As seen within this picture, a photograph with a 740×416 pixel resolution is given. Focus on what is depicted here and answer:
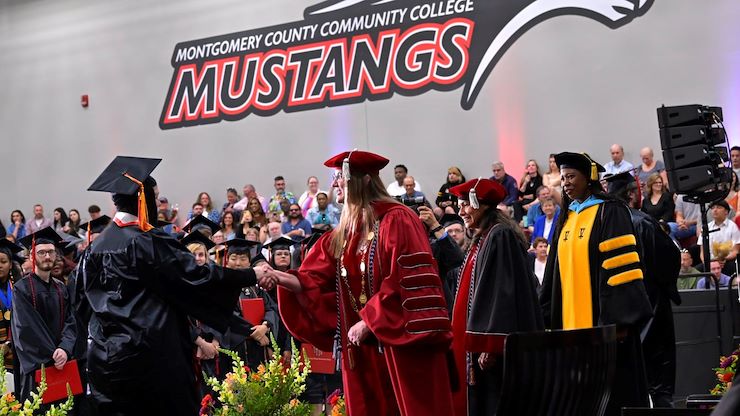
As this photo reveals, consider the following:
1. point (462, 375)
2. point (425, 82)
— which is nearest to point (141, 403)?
point (462, 375)

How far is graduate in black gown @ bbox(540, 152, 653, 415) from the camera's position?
19.3 ft

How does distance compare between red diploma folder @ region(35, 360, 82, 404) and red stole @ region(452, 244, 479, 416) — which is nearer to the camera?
red stole @ region(452, 244, 479, 416)

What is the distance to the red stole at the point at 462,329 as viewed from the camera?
6.23 m

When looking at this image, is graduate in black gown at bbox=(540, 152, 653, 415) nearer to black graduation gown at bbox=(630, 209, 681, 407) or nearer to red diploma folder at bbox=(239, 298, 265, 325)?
black graduation gown at bbox=(630, 209, 681, 407)

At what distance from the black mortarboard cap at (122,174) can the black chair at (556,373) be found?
383 centimetres

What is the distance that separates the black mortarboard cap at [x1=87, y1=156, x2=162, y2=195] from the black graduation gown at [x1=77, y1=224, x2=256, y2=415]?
254mm

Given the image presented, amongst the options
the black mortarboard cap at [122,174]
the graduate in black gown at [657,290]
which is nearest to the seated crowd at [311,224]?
the black mortarboard cap at [122,174]

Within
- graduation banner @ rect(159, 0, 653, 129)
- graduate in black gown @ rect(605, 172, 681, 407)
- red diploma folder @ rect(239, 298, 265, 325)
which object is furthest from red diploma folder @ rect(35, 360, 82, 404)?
→ graduation banner @ rect(159, 0, 653, 129)

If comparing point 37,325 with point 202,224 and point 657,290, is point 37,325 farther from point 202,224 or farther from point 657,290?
point 657,290

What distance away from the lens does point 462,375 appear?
20.6 feet

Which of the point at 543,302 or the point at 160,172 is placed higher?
the point at 160,172

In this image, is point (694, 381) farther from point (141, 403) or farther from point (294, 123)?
point (294, 123)

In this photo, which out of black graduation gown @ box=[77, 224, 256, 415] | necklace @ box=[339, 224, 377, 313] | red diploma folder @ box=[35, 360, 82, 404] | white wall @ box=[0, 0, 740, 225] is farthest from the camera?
white wall @ box=[0, 0, 740, 225]

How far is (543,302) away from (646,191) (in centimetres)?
791
